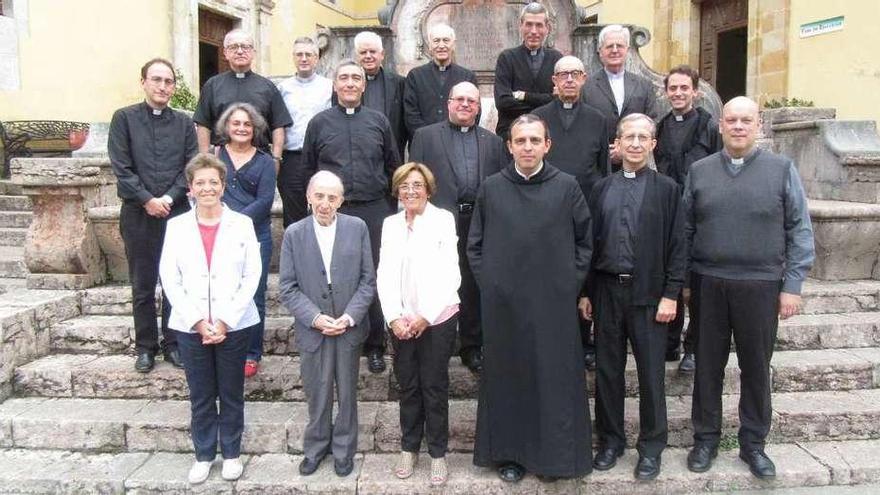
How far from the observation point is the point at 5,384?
4402 mm

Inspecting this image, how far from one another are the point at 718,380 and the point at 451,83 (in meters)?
2.64

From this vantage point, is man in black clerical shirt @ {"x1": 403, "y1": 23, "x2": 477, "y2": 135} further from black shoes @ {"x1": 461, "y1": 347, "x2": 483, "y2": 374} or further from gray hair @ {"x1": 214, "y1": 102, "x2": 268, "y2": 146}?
black shoes @ {"x1": 461, "y1": 347, "x2": 483, "y2": 374}

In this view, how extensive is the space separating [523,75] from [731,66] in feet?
36.7

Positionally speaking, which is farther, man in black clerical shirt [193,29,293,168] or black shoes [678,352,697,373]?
man in black clerical shirt [193,29,293,168]

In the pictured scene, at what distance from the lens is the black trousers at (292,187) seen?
4.85 metres

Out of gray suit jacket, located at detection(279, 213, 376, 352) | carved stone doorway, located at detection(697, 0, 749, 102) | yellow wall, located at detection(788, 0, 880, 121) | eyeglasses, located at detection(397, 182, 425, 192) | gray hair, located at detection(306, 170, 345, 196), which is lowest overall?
gray suit jacket, located at detection(279, 213, 376, 352)

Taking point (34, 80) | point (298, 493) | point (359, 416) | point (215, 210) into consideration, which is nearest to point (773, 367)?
point (359, 416)

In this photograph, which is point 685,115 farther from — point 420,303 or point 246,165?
point 246,165

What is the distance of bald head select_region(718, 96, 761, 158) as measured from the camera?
3.59 metres

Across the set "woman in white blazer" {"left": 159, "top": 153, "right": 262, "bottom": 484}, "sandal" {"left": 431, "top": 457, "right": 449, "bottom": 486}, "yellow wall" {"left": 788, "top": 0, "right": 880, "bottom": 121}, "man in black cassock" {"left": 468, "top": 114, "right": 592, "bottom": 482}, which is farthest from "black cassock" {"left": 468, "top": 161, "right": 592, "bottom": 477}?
"yellow wall" {"left": 788, "top": 0, "right": 880, "bottom": 121}

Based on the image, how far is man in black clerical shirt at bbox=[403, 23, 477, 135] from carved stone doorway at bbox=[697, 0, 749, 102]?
10.00 meters

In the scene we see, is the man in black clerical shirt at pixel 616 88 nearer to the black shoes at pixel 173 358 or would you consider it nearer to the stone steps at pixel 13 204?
the black shoes at pixel 173 358

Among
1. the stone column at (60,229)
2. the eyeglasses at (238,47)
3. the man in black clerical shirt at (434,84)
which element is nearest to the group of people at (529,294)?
the man in black clerical shirt at (434,84)

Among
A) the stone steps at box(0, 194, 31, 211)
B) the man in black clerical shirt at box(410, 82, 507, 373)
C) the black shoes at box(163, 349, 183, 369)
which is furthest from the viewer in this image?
the stone steps at box(0, 194, 31, 211)
